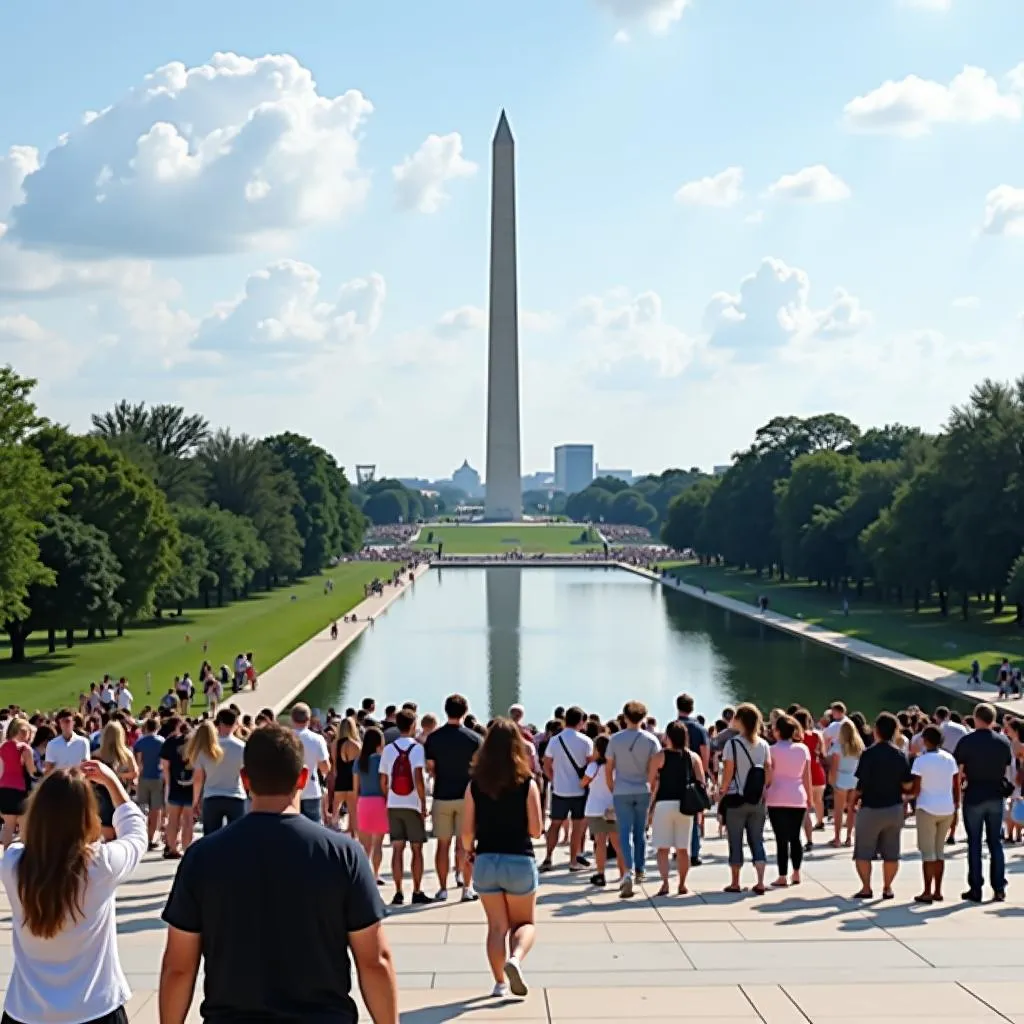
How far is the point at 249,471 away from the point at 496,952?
6638cm

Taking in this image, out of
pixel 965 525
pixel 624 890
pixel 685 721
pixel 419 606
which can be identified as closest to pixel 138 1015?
pixel 624 890

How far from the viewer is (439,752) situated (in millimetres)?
9367

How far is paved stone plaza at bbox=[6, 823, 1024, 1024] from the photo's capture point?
267 inches

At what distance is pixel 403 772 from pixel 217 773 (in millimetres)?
1365

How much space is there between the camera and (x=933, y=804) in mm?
A: 9977

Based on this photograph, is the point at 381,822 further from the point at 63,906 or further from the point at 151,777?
the point at 63,906

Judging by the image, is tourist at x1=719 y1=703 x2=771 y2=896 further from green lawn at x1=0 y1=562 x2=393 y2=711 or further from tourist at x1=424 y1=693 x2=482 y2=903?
green lawn at x1=0 y1=562 x2=393 y2=711

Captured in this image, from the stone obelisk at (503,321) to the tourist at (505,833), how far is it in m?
95.2

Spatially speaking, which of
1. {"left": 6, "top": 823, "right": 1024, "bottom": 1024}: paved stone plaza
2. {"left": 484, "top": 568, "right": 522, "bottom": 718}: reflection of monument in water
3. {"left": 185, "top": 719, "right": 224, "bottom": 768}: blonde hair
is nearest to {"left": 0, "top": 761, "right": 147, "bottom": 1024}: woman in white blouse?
{"left": 6, "top": 823, "right": 1024, "bottom": 1024}: paved stone plaza

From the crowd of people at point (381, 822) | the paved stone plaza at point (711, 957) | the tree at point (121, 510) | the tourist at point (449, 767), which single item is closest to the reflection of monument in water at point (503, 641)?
the tree at point (121, 510)

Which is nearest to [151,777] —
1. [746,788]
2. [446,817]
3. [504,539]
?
[446,817]

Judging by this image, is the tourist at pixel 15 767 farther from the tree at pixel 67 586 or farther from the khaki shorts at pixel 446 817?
the tree at pixel 67 586

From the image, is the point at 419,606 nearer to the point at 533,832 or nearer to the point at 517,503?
the point at 533,832

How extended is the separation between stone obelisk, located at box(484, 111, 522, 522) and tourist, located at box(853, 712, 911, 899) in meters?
92.7
